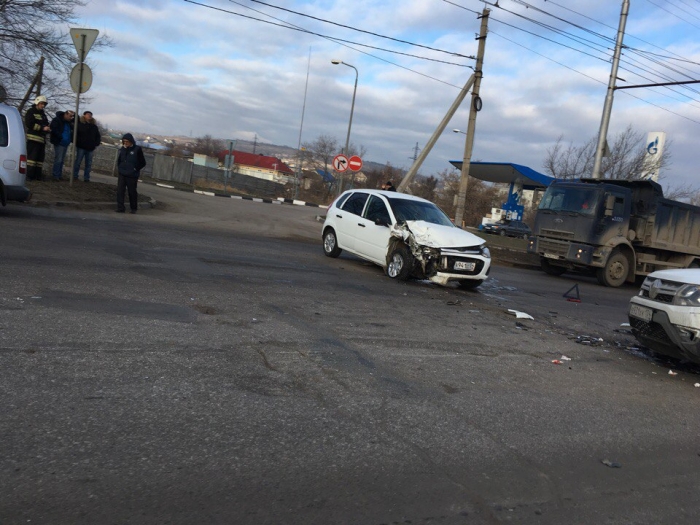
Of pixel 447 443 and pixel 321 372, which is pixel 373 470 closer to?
pixel 447 443

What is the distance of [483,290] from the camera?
1217 cm

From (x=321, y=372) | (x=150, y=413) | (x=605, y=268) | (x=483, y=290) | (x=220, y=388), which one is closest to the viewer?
(x=150, y=413)

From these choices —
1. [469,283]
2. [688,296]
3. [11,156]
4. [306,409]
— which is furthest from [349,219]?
[306,409]

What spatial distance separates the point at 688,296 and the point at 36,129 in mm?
14366

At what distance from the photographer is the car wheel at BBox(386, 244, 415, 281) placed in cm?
1123

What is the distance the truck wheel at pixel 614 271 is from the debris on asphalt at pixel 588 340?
30.0 ft

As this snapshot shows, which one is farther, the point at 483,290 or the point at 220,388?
the point at 483,290

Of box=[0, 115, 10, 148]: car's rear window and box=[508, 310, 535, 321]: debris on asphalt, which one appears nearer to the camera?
box=[508, 310, 535, 321]: debris on asphalt

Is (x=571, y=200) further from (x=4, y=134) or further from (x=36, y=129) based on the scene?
(x=36, y=129)

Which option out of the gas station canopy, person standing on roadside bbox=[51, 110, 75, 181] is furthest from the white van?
the gas station canopy

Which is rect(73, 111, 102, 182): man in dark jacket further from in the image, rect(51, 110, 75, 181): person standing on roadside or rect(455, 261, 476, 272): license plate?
rect(455, 261, 476, 272): license plate

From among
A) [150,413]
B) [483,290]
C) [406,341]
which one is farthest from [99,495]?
[483,290]

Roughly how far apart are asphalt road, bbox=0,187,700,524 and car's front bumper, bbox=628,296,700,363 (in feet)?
1.15

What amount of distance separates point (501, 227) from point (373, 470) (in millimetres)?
33901
